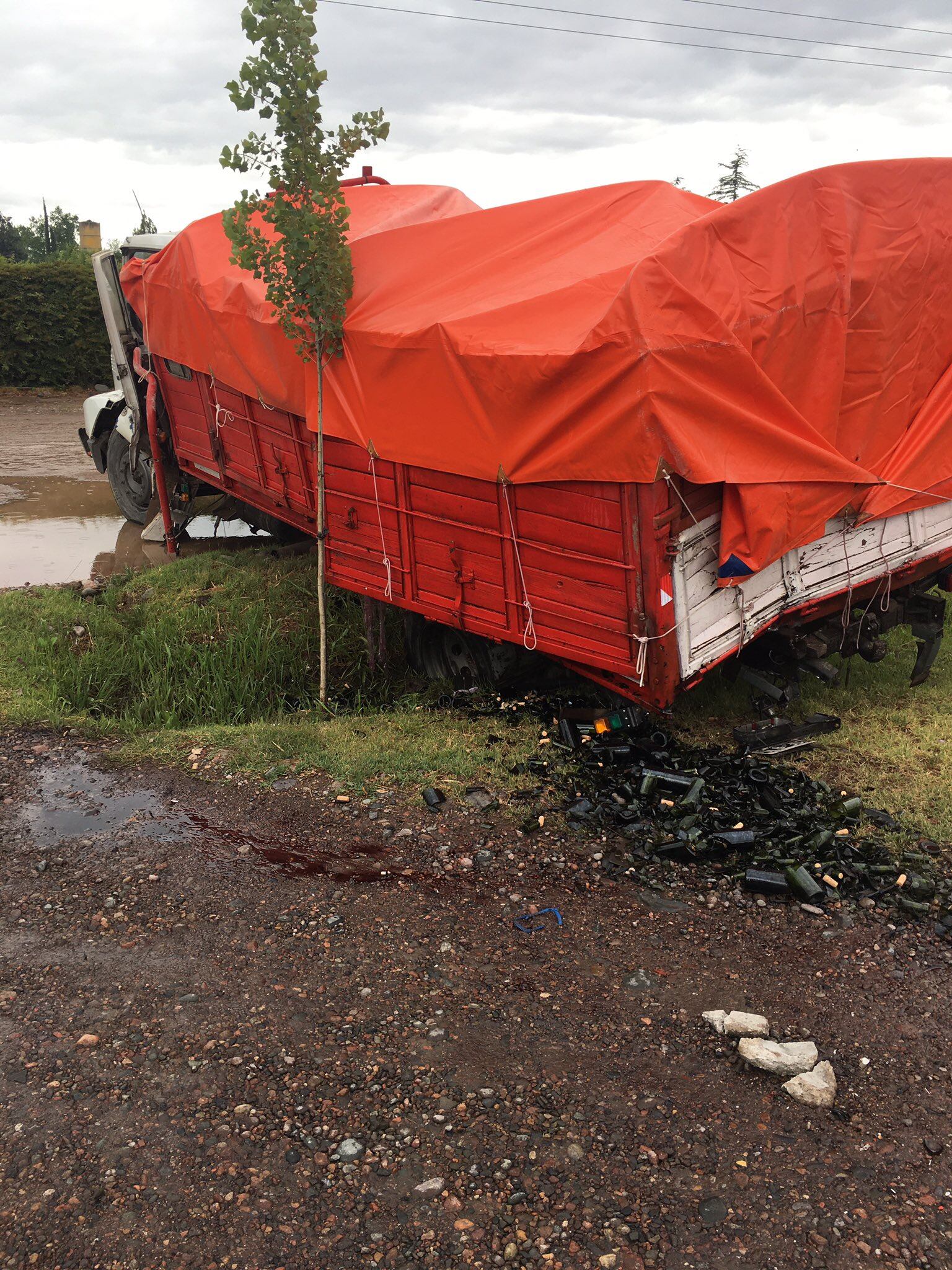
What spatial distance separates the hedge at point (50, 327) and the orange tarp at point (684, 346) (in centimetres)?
1744

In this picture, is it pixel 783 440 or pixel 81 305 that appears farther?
pixel 81 305

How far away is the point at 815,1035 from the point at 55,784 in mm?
4369

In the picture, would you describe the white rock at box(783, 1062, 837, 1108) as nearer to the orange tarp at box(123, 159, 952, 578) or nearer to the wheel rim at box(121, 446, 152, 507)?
the orange tarp at box(123, 159, 952, 578)

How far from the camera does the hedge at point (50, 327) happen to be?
2081cm

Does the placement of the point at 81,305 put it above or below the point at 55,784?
above

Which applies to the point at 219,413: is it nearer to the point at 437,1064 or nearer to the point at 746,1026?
the point at 437,1064

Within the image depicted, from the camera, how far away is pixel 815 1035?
3559mm

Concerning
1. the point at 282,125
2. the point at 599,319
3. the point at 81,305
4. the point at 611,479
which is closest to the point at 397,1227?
the point at 611,479

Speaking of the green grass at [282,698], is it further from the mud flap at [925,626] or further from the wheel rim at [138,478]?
the wheel rim at [138,478]

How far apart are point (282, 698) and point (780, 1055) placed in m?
4.67

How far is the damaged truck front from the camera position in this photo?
4.50m

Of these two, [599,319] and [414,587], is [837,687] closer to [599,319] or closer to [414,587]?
[414,587]

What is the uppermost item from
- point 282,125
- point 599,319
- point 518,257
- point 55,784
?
point 282,125

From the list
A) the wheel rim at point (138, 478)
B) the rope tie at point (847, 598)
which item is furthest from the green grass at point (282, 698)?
the wheel rim at point (138, 478)
